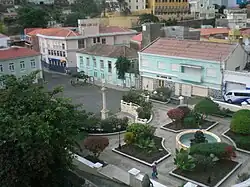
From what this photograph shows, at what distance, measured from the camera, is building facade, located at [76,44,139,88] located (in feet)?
125

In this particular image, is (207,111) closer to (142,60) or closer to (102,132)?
(102,132)

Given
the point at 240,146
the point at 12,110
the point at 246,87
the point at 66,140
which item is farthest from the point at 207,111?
the point at 12,110

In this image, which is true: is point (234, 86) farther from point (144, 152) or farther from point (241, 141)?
point (144, 152)

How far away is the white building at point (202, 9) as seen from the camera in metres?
93.3

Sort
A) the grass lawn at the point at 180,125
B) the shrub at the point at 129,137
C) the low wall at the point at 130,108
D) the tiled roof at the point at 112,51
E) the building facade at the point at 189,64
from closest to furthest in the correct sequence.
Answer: the shrub at the point at 129,137 < the grass lawn at the point at 180,125 < the low wall at the point at 130,108 < the building facade at the point at 189,64 < the tiled roof at the point at 112,51

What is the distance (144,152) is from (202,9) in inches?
3226

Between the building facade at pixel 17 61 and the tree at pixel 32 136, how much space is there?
24.3 metres

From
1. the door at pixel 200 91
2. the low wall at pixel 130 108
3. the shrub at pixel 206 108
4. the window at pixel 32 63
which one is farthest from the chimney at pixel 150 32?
the shrub at pixel 206 108

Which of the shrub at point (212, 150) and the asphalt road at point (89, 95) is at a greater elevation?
the shrub at point (212, 150)

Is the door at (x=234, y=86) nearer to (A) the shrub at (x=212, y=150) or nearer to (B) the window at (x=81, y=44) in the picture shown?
(A) the shrub at (x=212, y=150)

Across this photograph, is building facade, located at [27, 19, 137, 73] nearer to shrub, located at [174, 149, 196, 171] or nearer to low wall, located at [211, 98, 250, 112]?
low wall, located at [211, 98, 250, 112]

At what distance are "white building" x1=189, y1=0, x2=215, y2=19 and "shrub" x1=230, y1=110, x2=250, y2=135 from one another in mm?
74785

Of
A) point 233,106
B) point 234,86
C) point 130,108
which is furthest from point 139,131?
point 234,86

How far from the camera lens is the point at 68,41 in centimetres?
4628
